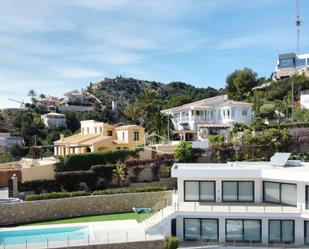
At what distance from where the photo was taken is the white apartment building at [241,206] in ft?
88.2

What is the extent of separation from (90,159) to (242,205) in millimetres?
16351

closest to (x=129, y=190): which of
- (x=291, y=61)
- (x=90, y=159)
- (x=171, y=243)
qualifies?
(x=90, y=159)

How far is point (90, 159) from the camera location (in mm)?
39750

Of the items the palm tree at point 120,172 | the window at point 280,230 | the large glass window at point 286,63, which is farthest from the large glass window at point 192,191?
the large glass window at point 286,63

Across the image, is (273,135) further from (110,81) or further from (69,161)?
(110,81)

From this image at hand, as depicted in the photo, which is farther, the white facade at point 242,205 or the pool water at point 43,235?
the white facade at point 242,205

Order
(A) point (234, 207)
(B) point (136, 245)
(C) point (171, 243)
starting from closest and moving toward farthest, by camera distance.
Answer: (C) point (171, 243)
(B) point (136, 245)
(A) point (234, 207)

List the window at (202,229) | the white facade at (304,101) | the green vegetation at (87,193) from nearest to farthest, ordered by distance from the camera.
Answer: the window at (202,229)
the green vegetation at (87,193)
the white facade at (304,101)

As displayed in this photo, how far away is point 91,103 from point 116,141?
98.0 meters

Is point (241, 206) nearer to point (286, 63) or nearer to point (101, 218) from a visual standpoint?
point (101, 218)

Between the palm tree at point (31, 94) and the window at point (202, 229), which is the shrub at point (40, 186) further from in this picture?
the palm tree at point (31, 94)

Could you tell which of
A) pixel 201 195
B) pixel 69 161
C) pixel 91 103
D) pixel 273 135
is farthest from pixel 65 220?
pixel 91 103

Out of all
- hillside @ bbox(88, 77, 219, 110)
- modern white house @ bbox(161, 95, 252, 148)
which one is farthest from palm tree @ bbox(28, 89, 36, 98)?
modern white house @ bbox(161, 95, 252, 148)

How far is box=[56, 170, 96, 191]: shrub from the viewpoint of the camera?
36.8 metres
